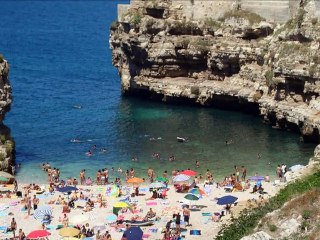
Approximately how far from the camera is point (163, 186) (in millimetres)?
47281

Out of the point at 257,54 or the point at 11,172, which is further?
the point at 257,54

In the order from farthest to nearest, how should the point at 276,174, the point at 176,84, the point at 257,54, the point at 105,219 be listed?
the point at 176,84
the point at 257,54
the point at 276,174
the point at 105,219

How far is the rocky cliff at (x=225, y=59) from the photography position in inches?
2480

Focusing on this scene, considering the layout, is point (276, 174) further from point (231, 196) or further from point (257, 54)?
point (257, 54)

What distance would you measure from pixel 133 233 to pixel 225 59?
129 ft

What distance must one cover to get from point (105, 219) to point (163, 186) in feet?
22.3

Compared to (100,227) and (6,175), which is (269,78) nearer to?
(6,175)

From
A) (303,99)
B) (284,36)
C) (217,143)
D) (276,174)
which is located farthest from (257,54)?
(276,174)

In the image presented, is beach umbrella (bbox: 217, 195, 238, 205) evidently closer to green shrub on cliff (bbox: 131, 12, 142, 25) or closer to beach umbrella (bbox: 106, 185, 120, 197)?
beach umbrella (bbox: 106, 185, 120, 197)

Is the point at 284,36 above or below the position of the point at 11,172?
above

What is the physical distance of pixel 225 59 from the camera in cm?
7325

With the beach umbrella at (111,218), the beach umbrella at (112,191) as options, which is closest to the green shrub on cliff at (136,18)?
the beach umbrella at (112,191)

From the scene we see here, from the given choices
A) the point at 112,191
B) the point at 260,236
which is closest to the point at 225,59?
the point at 112,191

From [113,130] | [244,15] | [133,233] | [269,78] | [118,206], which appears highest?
[244,15]
